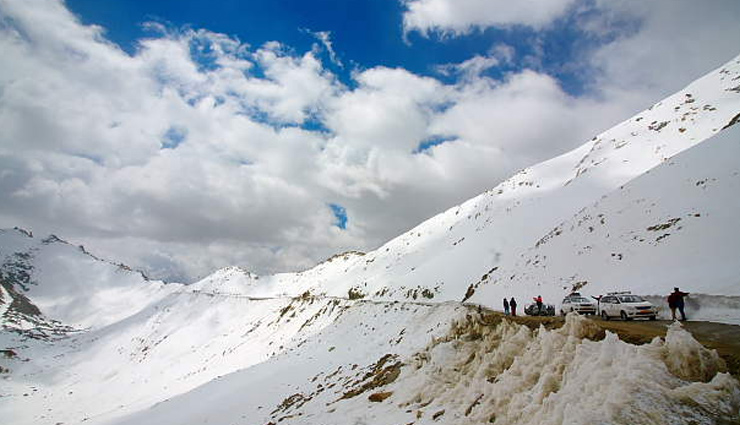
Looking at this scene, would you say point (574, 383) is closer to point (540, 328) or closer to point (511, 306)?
point (540, 328)

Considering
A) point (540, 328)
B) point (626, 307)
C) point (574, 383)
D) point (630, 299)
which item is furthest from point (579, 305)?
point (574, 383)

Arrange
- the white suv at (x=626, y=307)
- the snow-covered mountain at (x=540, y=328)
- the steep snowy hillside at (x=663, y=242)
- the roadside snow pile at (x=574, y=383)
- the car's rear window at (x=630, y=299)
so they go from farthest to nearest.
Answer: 1. the steep snowy hillside at (x=663, y=242)
2. the car's rear window at (x=630, y=299)
3. the white suv at (x=626, y=307)
4. the snow-covered mountain at (x=540, y=328)
5. the roadside snow pile at (x=574, y=383)

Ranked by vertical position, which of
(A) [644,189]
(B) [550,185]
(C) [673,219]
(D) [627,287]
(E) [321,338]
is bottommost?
(E) [321,338]

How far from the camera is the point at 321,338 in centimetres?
5162

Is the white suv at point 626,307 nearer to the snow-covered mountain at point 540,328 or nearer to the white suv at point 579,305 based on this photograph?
the white suv at point 579,305

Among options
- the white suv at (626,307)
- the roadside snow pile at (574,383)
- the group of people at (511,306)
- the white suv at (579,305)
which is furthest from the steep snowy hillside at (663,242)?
the roadside snow pile at (574,383)

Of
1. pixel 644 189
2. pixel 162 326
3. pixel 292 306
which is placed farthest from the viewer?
pixel 162 326

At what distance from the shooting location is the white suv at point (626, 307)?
69.1 feet

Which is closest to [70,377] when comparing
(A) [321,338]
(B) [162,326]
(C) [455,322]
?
(B) [162,326]

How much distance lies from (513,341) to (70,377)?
224169 mm

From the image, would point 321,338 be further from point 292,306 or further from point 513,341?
point 292,306

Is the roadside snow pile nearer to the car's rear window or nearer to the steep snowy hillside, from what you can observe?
the car's rear window

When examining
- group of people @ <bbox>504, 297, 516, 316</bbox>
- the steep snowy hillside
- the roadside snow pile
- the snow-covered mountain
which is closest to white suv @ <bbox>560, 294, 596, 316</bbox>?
group of people @ <bbox>504, 297, 516, 316</bbox>

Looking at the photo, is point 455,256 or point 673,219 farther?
point 455,256
